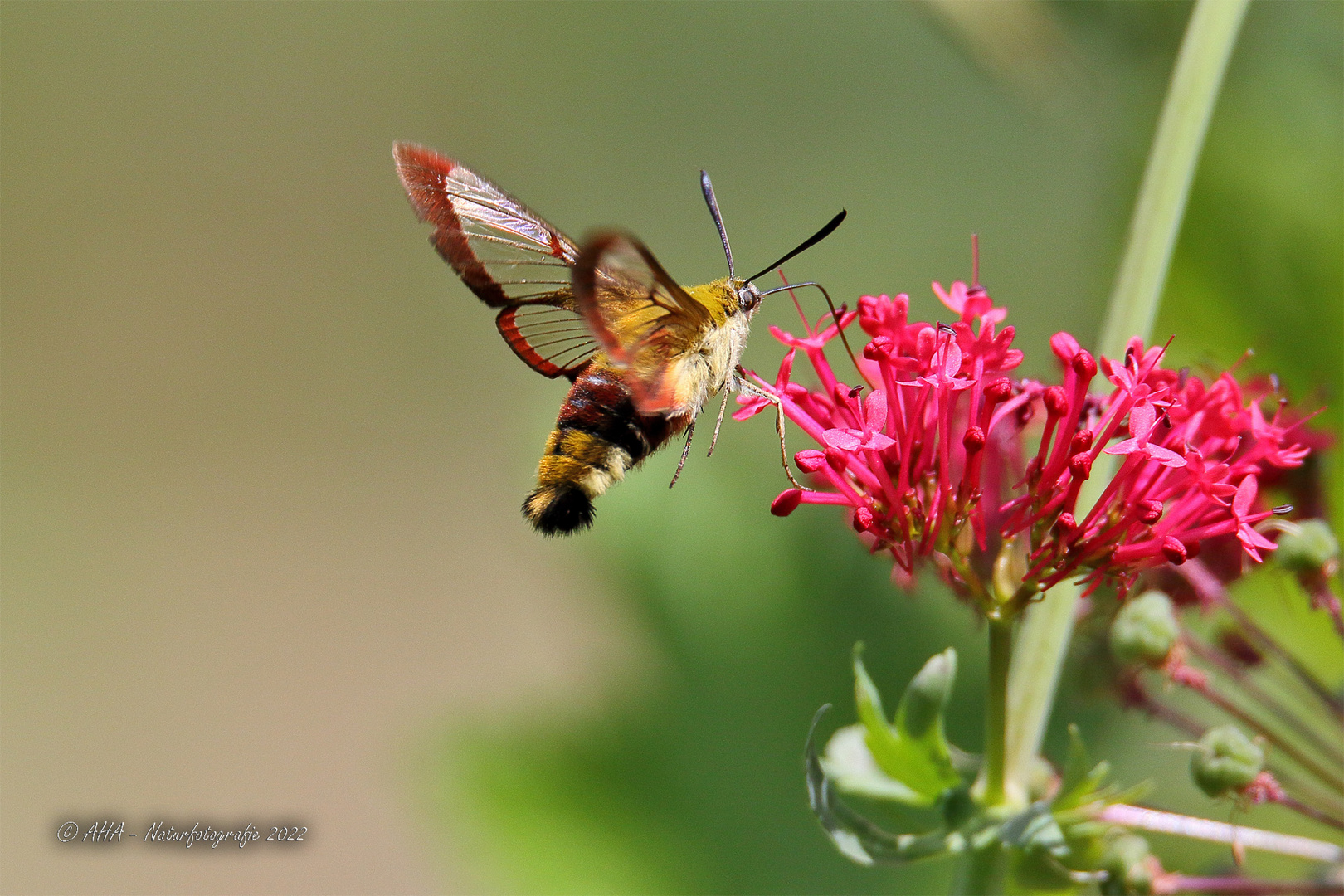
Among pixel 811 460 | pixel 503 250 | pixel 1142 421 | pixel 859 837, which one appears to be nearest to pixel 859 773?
pixel 859 837

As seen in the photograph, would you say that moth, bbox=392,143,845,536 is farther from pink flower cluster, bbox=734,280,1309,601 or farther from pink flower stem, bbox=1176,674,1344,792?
pink flower stem, bbox=1176,674,1344,792

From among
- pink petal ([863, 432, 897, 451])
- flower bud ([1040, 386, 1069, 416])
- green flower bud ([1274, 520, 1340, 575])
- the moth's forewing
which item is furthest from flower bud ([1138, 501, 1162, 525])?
the moth's forewing

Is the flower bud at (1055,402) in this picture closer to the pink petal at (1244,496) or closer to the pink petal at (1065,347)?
the pink petal at (1065,347)

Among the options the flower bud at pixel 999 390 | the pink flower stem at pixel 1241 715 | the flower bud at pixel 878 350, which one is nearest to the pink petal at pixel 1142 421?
the flower bud at pixel 999 390

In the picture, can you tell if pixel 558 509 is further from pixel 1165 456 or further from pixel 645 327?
pixel 1165 456

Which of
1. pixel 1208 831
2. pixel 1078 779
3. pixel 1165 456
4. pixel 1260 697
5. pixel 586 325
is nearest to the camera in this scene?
pixel 1165 456
